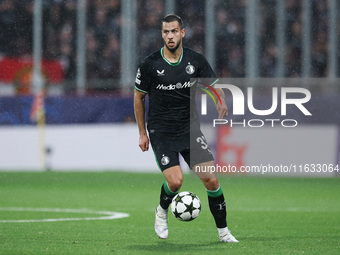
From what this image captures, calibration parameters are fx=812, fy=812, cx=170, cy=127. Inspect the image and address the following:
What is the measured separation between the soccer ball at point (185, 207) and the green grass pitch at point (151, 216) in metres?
0.27

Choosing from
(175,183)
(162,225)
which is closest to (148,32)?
(162,225)

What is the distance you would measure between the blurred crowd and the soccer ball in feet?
45.7

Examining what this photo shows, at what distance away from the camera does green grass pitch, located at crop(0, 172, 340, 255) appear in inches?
288

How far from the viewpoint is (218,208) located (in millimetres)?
7613

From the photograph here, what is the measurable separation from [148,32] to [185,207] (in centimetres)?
1516

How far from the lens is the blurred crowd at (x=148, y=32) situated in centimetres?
2167

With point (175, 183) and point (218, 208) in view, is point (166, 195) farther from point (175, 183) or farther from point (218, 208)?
point (218, 208)

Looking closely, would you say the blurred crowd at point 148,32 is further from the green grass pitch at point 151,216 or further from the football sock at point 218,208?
the football sock at point 218,208

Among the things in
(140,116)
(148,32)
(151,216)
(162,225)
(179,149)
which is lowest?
(151,216)

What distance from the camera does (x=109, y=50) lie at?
2238cm

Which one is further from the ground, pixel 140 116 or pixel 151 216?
pixel 140 116

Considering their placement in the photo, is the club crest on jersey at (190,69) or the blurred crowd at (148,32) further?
the blurred crowd at (148,32)

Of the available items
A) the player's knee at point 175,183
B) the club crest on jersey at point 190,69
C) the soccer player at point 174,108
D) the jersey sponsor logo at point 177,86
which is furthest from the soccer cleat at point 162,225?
the club crest on jersey at point 190,69

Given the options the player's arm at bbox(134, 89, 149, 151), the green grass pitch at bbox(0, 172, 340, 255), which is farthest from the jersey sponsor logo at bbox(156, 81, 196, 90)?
the green grass pitch at bbox(0, 172, 340, 255)
